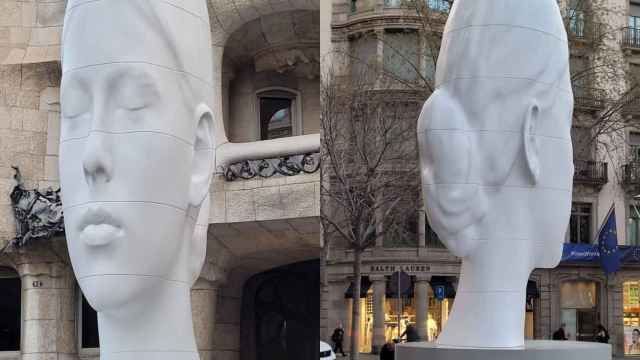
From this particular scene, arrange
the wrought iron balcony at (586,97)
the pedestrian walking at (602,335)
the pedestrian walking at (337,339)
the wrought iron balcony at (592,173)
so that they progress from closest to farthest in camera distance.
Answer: the pedestrian walking at (337,339), the wrought iron balcony at (586,97), the pedestrian walking at (602,335), the wrought iron balcony at (592,173)

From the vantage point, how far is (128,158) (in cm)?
437

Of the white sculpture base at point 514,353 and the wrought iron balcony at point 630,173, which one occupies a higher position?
the wrought iron balcony at point 630,173

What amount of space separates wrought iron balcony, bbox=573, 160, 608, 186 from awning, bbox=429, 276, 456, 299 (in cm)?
673

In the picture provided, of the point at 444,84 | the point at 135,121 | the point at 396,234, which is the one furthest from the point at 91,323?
the point at 396,234

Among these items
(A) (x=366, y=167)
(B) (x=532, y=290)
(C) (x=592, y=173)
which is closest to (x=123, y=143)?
(A) (x=366, y=167)

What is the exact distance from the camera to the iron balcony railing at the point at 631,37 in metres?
21.4

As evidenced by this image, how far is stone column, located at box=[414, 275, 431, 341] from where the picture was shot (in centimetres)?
1541

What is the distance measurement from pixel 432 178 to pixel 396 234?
310 inches

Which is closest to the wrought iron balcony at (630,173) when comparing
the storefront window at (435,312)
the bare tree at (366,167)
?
the storefront window at (435,312)

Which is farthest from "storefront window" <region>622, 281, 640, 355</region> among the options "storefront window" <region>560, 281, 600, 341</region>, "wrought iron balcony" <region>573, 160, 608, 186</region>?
"wrought iron balcony" <region>573, 160, 608, 186</region>

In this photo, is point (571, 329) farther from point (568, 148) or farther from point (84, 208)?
point (84, 208)

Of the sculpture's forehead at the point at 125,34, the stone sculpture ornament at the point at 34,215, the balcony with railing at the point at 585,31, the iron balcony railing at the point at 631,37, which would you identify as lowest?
the stone sculpture ornament at the point at 34,215

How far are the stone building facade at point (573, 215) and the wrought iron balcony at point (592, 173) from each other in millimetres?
25

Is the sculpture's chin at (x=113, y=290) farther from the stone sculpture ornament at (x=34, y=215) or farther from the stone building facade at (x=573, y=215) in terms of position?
the stone building facade at (x=573, y=215)
